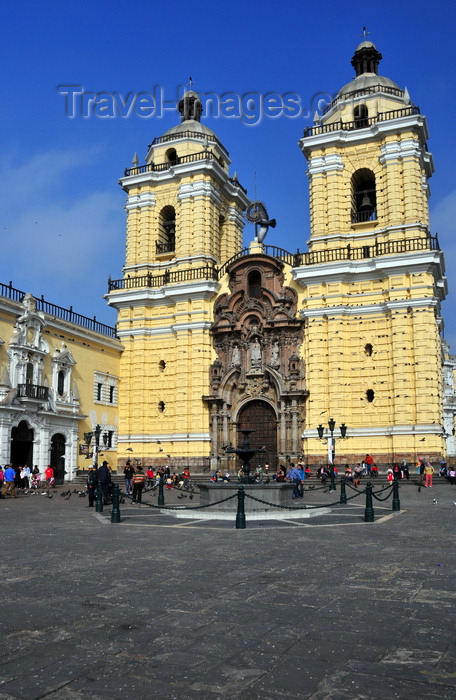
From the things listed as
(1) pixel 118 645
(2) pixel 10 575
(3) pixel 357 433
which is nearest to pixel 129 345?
(3) pixel 357 433

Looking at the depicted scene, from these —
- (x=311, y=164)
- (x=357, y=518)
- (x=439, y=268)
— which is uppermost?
(x=311, y=164)

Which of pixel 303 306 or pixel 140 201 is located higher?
pixel 140 201

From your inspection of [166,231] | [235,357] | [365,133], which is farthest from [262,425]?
[365,133]

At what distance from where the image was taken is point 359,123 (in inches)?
1420

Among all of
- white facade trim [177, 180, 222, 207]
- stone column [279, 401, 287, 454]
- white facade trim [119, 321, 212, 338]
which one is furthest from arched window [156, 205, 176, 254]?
stone column [279, 401, 287, 454]

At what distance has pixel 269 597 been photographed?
707cm

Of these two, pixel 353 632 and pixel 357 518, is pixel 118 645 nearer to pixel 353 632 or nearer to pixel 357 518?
pixel 353 632

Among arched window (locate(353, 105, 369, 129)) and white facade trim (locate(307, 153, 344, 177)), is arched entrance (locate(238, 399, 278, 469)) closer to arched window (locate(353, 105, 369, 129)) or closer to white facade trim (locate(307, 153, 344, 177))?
white facade trim (locate(307, 153, 344, 177))

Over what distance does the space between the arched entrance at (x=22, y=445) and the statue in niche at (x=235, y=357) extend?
11786 millimetres

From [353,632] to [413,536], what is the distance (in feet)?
22.3

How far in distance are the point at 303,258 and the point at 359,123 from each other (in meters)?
8.66

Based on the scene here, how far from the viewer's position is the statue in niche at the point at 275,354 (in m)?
34.7

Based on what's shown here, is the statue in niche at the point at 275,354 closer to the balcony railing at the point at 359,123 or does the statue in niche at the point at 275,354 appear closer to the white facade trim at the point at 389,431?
the white facade trim at the point at 389,431

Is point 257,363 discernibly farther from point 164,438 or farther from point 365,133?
point 365,133
